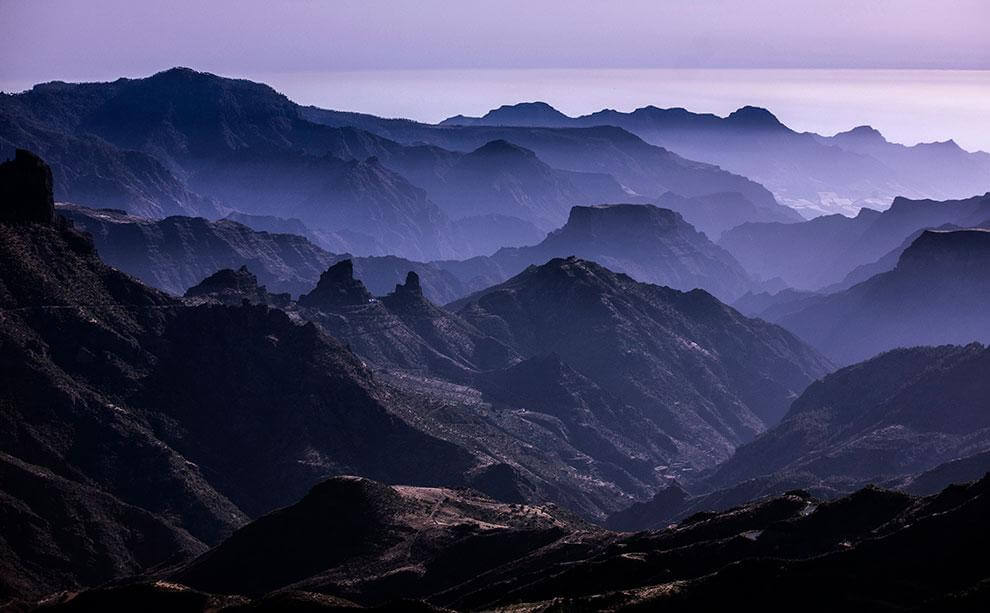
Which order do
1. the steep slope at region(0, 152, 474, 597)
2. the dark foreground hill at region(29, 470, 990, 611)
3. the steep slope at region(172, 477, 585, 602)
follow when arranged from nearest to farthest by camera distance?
1. the dark foreground hill at region(29, 470, 990, 611)
2. the steep slope at region(172, 477, 585, 602)
3. the steep slope at region(0, 152, 474, 597)

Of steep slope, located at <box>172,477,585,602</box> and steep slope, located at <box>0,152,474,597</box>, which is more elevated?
steep slope, located at <box>0,152,474,597</box>

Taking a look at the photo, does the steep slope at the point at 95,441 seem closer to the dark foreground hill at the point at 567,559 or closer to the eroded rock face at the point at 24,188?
the eroded rock face at the point at 24,188

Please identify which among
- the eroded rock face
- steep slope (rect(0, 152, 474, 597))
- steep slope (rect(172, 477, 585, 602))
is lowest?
steep slope (rect(172, 477, 585, 602))

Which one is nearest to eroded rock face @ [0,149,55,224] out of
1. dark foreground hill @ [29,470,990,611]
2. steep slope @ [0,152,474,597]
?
steep slope @ [0,152,474,597]

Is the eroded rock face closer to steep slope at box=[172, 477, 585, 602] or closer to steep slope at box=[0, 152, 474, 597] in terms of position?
steep slope at box=[0, 152, 474, 597]

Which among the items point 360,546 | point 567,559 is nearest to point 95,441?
point 360,546
